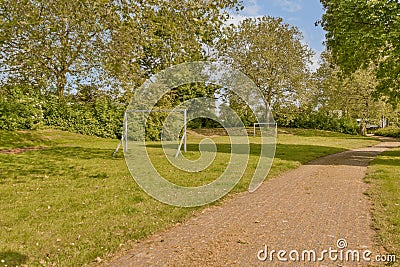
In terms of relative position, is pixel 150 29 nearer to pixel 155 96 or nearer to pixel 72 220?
pixel 72 220

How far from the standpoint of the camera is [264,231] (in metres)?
5.09

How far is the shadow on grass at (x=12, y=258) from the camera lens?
391 centimetres

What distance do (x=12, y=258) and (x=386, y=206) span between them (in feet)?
22.7

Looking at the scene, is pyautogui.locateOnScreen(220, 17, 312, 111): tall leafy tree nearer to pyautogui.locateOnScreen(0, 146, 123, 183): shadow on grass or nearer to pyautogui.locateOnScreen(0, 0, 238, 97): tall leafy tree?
pyautogui.locateOnScreen(0, 146, 123, 183): shadow on grass

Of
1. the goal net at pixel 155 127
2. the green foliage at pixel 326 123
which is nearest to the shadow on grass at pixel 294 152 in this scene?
the goal net at pixel 155 127

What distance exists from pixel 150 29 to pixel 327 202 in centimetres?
613

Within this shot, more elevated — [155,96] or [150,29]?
[150,29]

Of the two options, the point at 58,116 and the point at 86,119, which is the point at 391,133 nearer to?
the point at 86,119

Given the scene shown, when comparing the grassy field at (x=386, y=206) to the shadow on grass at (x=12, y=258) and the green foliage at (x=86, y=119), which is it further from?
the green foliage at (x=86, y=119)

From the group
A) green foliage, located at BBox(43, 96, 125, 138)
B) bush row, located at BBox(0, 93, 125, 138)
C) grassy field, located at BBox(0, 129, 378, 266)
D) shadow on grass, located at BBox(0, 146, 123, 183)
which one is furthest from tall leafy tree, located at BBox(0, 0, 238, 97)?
green foliage, located at BBox(43, 96, 125, 138)

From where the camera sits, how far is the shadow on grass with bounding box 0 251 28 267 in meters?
3.91

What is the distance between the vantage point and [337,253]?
423 cm

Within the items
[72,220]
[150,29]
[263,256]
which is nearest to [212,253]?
[263,256]

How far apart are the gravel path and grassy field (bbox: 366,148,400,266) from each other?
6.8 inches
